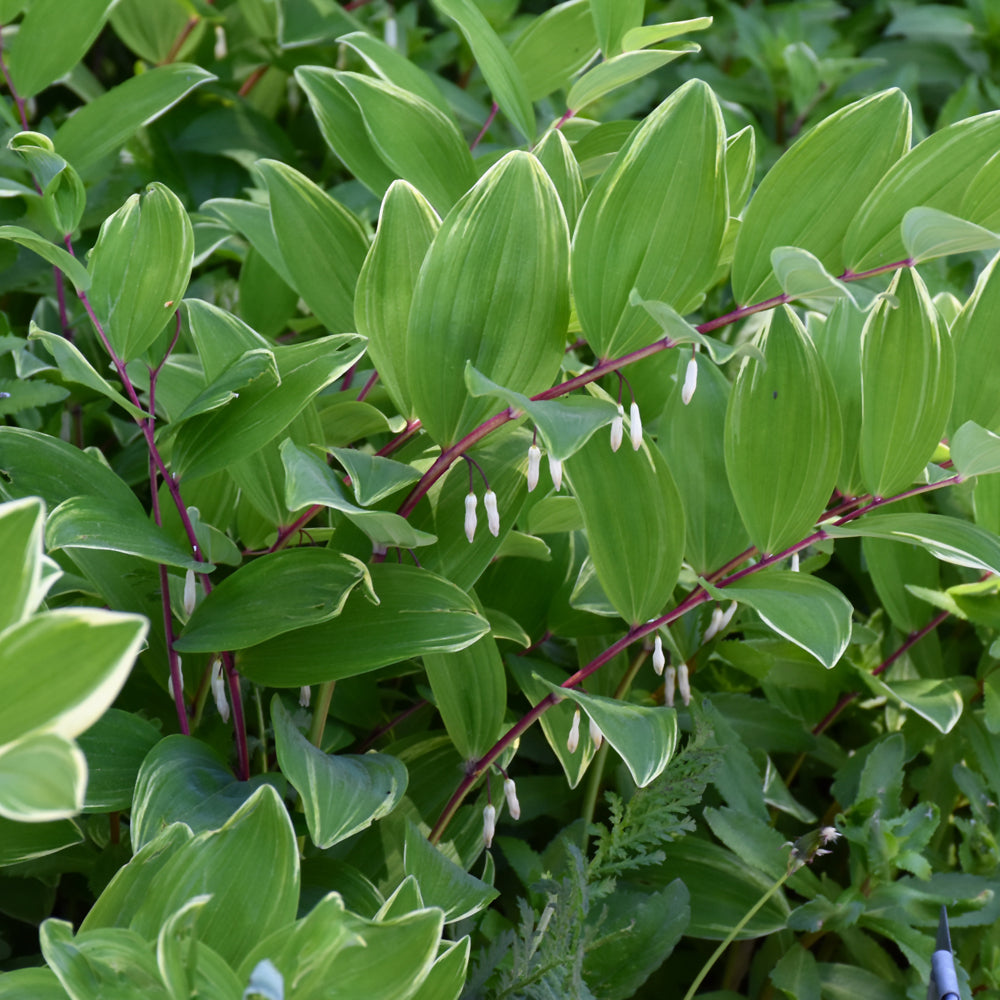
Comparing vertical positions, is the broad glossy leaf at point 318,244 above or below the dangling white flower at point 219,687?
above

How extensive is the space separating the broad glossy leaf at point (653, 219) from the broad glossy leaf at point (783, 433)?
71 millimetres

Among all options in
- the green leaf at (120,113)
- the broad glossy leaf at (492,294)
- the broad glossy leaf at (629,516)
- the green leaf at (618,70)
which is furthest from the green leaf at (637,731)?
the green leaf at (120,113)

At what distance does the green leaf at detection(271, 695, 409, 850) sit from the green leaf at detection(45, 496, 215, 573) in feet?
0.33

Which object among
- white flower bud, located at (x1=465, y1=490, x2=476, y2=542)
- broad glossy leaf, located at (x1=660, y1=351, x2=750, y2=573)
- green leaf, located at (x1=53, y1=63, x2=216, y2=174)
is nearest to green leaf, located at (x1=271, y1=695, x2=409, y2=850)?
white flower bud, located at (x1=465, y1=490, x2=476, y2=542)

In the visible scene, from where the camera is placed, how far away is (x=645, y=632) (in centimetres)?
65

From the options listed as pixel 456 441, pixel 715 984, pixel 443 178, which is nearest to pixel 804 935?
pixel 715 984

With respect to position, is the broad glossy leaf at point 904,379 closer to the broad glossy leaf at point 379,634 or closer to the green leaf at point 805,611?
the green leaf at point 805,611

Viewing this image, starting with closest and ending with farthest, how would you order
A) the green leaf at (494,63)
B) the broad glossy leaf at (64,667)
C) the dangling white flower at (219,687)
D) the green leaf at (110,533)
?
the broad glossy leaf at (64,667), the green leaf at (110,533), the dangling white flower at (219,687), the green leaf at (494,63)

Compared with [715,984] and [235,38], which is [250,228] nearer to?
[235,38]

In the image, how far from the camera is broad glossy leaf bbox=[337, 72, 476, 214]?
0.73m

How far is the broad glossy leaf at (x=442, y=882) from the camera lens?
1.98ft

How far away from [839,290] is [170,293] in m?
0.37

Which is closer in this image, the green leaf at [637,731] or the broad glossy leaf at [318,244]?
the green leaf at [637,731]

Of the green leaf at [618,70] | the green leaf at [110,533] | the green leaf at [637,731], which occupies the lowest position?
the green leaf at [637,731]
